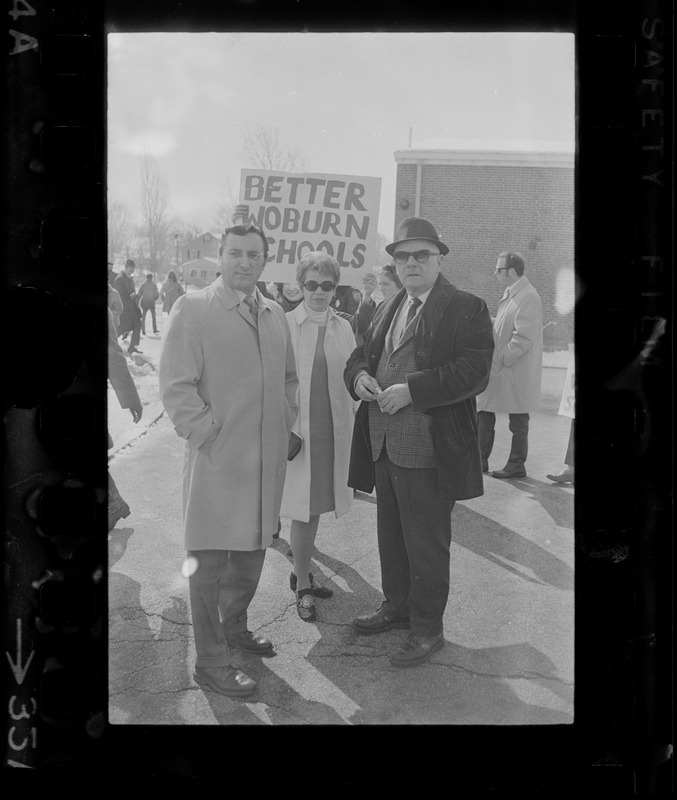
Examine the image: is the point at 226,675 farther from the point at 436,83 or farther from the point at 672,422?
Result: the point at 436,83

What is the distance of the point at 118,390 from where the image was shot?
1.50 metres

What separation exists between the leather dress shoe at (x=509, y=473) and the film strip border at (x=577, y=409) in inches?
5.3

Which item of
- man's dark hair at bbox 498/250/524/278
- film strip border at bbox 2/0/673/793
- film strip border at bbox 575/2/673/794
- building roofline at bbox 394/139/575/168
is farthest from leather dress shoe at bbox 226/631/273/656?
building roofline at bbox 394/139/575/168

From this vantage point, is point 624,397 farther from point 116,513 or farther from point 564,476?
point 116,513

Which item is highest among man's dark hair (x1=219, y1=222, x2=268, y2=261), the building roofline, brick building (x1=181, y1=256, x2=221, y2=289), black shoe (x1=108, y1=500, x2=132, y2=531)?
the building roofline

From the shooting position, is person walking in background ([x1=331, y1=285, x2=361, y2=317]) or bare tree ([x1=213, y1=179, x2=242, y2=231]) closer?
bare tree ([x1=213, y1=179, x2=242, y2=231])

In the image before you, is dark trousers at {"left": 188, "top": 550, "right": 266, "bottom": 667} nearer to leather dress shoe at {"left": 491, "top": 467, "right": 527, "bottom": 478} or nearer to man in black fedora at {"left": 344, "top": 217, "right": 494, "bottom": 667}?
man in black fedora at {"left": 344, "top": 217, "right": 494, "bottom": 667}

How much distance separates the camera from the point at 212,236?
1.53 metres

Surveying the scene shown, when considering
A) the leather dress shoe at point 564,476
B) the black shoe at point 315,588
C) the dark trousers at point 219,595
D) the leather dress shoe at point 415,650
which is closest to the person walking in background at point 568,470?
the leather dress shoe at point 564,476

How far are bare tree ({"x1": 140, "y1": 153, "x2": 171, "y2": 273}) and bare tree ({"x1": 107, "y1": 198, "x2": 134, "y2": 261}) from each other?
0.03 metres

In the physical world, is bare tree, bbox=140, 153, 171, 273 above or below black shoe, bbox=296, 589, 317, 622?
above

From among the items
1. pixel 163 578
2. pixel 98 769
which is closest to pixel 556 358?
pixel 163 578

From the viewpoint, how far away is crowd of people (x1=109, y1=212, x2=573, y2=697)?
60.9 inches

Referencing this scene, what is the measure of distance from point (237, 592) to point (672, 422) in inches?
43.4
